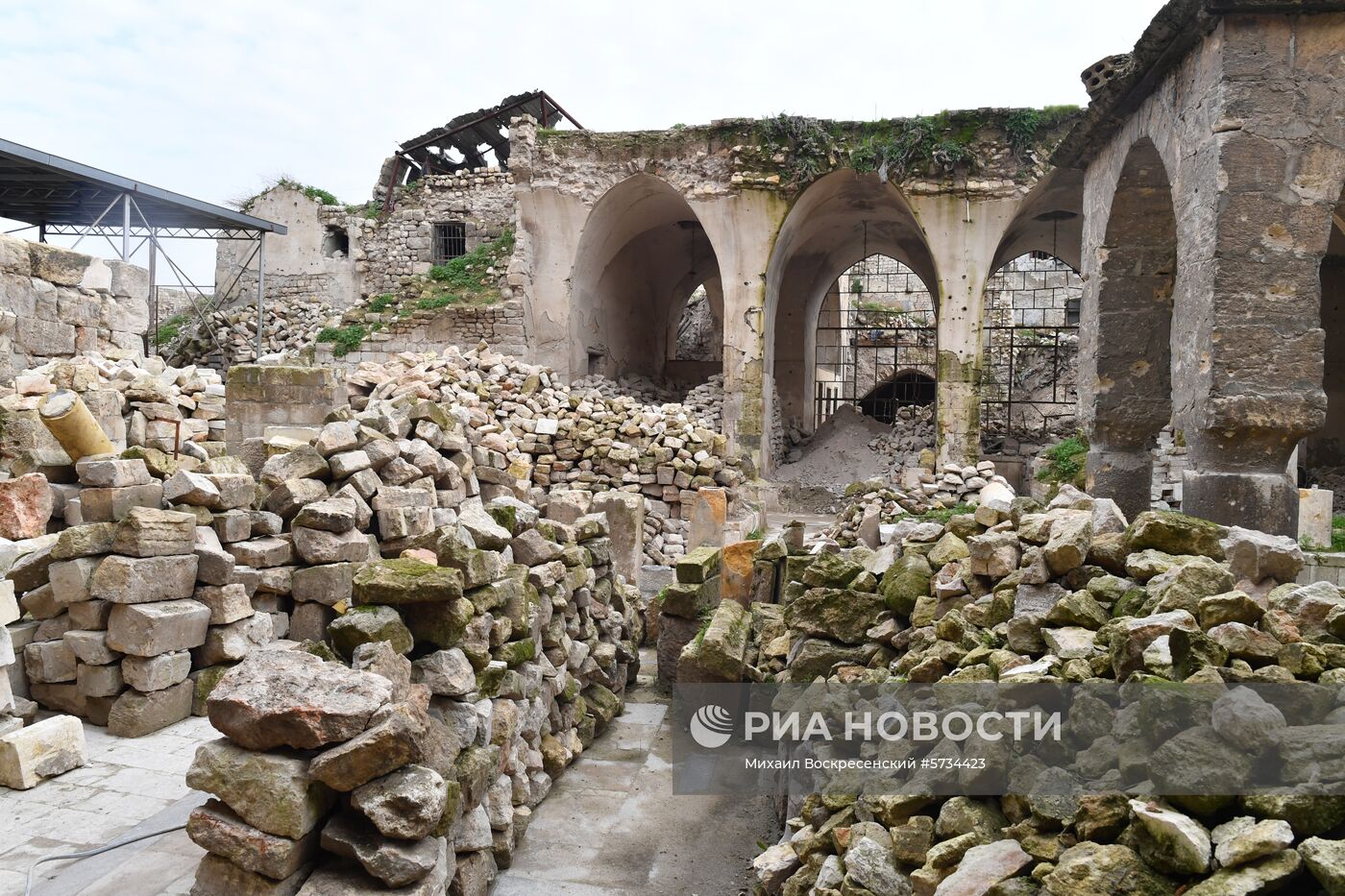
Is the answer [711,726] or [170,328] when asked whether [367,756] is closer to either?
[711,726]

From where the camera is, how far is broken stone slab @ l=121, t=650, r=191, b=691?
500 cm

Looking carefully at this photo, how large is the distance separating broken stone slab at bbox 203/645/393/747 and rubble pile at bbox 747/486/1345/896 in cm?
186

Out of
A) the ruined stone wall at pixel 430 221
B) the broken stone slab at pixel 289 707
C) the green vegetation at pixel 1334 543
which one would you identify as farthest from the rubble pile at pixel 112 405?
the ruined stone wall at pixel 430 221

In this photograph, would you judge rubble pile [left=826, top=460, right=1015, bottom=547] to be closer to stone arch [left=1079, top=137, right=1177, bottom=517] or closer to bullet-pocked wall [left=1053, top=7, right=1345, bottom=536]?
stone arch [left=1079, top=137, right=1177, bottom=517]

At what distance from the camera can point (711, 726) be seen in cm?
675

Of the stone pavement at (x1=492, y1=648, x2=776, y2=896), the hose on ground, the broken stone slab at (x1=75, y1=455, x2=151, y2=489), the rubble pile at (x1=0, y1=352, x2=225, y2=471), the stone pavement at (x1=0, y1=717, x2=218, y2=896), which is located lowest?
the stone pavement at (x1=492, y1=648, x2=776, y2=896)

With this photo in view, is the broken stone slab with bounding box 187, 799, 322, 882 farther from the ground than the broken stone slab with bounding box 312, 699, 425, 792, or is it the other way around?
the broken stone slab with bounding box 312, 699, 425, 792

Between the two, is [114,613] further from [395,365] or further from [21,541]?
[395,365]

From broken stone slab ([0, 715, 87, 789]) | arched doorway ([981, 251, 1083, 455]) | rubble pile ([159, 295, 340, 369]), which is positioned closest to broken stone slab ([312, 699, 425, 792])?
broken stone slab ([0, 715, 87, 789])

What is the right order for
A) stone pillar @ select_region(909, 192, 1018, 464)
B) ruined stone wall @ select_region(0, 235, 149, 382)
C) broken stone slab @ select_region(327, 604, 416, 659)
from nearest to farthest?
broken stone slab @ select_region(327, 604, 416, 659), ruined stone wall @ select_region(0, 235, 149, 382), stone pillar @ select_region(909, 192, 1018, 464)

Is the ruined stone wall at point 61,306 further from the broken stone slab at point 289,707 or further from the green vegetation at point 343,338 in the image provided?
the green vegetation at point 343,338

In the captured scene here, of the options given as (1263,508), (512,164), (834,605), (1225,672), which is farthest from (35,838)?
(512,164)

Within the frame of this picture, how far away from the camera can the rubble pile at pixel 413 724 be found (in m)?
3.16

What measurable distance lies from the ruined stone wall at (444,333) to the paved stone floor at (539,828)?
34.5ft
